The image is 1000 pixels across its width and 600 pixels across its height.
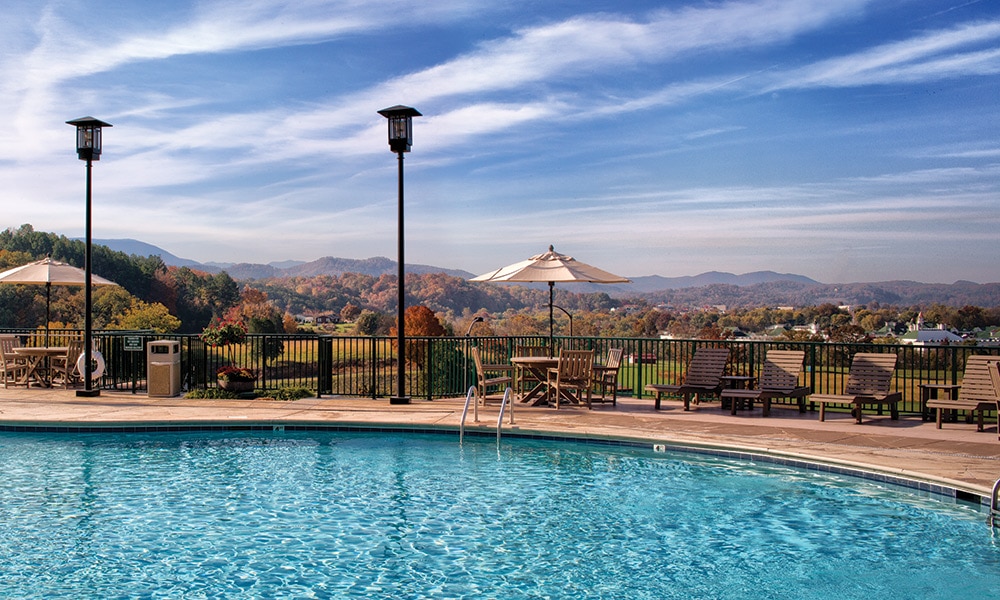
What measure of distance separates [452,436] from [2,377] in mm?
10124

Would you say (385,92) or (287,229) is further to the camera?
(287,229)

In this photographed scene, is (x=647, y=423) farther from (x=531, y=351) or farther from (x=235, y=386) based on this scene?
(x=235, y=386)

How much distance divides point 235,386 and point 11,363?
4.87 m

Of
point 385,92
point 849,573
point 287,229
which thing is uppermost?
point 385,92

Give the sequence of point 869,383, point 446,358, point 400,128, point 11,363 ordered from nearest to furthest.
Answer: point 869,383
point 400,128
point 446,358
point 11,363

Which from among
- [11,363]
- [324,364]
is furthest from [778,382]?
[11,363]

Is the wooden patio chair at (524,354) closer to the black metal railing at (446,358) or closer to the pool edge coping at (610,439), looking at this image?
the black metal railing at (446,358)

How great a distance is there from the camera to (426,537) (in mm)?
6008

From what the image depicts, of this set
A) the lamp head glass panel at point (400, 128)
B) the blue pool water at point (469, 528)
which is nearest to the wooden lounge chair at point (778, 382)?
the blue pool water at point (469, 528)

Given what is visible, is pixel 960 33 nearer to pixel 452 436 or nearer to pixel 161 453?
pixel 452 436

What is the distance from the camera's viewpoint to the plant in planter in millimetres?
12500

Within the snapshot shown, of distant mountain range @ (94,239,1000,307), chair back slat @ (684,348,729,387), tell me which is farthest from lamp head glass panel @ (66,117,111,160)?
distant mountain range @ (94,239,1000,307)

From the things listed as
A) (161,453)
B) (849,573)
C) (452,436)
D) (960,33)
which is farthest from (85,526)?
(960,33)

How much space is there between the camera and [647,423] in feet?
32.2
